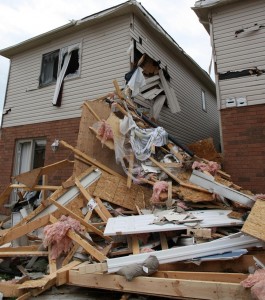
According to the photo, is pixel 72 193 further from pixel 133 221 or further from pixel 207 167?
pixel 207 167

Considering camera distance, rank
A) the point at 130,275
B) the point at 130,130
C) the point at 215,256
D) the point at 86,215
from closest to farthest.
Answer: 1. the point at 130,275
2. the point at 215,256
3. the point at 86,215
4. the point at 130,130

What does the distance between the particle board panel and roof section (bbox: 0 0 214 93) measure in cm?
710

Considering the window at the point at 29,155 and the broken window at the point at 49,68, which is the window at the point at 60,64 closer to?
the broken window at the point at 49,68

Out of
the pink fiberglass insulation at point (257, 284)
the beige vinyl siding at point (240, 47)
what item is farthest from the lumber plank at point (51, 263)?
the beige vinyl siding at point (240, 47)

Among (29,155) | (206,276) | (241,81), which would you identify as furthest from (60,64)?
(206,276)

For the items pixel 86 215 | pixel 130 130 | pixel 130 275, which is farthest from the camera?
pixel 130 130

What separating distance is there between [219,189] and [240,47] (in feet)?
14.3

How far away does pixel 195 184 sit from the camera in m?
5.52

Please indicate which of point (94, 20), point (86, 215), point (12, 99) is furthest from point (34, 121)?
point (86, 215)

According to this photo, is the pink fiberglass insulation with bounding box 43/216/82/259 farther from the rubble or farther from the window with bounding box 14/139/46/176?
the window with bounding box 14/139/46/176

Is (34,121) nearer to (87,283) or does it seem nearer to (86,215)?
(86,215)

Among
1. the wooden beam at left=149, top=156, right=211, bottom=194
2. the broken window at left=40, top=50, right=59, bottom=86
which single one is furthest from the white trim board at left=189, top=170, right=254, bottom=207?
the broken window at left=40, top=50, right=59, bottom=86

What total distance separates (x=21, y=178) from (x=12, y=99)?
607 cm

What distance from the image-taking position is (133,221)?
4.67m
